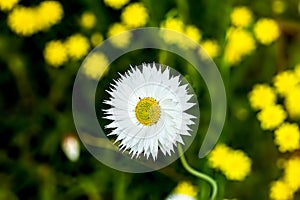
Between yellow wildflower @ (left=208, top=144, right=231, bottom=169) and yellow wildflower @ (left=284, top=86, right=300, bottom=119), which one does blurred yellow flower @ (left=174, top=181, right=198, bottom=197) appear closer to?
yellow wildflower @ (left=208, top=144, right=231, bottom=169)

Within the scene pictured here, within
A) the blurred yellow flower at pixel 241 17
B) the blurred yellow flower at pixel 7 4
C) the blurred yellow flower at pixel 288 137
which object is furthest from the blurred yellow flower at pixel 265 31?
the blurred yellow flower at pixel 7 4

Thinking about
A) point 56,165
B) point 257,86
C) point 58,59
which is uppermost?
point 257,86

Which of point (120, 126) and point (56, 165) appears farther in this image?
point (56, 165)

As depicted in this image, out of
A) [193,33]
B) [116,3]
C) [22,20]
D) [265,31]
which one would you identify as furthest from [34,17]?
[265,31]

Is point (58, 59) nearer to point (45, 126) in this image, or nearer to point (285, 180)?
point (45, 126)

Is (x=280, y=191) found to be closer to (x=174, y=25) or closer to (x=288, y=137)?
(x=288, y=137)

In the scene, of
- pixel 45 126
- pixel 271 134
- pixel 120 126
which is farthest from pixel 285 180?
pixel 45 126

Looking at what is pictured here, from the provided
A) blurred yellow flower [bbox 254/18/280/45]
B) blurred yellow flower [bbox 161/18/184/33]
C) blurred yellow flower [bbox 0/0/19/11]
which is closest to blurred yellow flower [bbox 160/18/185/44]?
blurred yellow flower [bbox 161/18/184/33]
